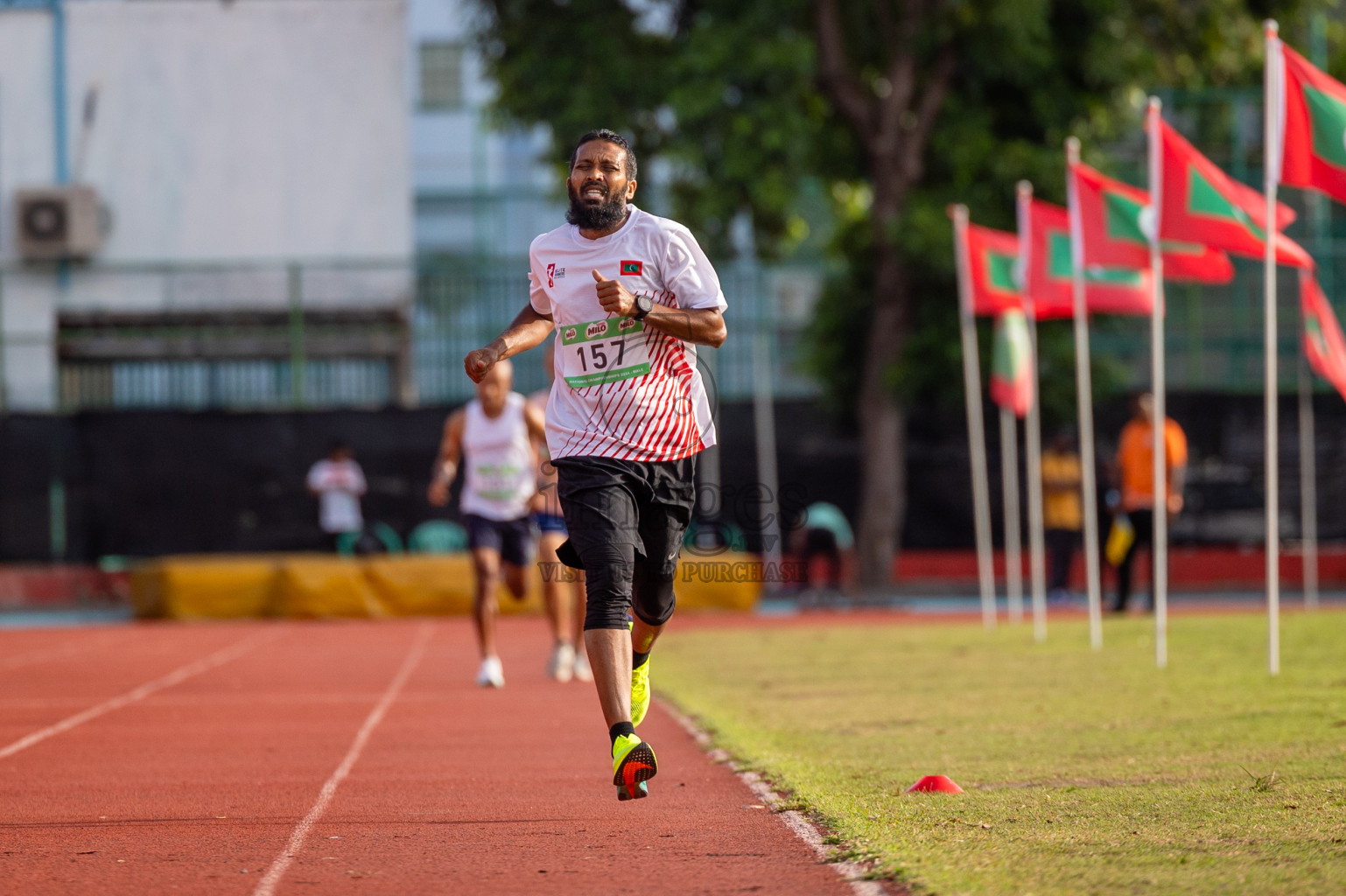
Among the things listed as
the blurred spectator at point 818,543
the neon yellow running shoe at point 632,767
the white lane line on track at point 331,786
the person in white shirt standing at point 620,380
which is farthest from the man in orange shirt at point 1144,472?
the neon yellow running shoe at point 632,767

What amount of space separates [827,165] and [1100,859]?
18.5 metres

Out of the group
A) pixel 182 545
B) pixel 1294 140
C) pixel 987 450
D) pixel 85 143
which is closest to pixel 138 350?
pixel 182 545

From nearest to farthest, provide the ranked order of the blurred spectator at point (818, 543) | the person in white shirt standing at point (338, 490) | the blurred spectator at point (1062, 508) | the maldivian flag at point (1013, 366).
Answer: the maldivian flag at point (1013, 366) < the blurred spectator at point (1062, 508) < the blurred spectator at point (818, 543) < the person in white shirt standing at point (338, 490)

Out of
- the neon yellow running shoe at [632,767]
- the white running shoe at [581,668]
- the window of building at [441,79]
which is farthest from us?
the window of building at [441,79]

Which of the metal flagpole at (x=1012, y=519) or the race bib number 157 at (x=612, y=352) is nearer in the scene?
the race bib number 157 at (x=612, y=352)

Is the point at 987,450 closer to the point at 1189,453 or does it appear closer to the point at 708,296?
the point at 1189,453

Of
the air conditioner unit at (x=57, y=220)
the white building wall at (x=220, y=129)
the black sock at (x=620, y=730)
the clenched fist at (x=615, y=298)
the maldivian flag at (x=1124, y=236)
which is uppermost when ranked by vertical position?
the white building wall at (x=220, y=129)

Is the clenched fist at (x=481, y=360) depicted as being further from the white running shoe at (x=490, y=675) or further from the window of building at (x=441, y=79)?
the window of building at (x=441, y=79)

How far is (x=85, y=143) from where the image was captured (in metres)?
28.4

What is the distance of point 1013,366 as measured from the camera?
16.1m

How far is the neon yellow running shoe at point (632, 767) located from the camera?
217 inches

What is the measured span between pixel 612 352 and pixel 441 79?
152 feet

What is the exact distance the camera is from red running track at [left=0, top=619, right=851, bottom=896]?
496cm

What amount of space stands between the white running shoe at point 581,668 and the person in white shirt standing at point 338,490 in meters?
9.15
